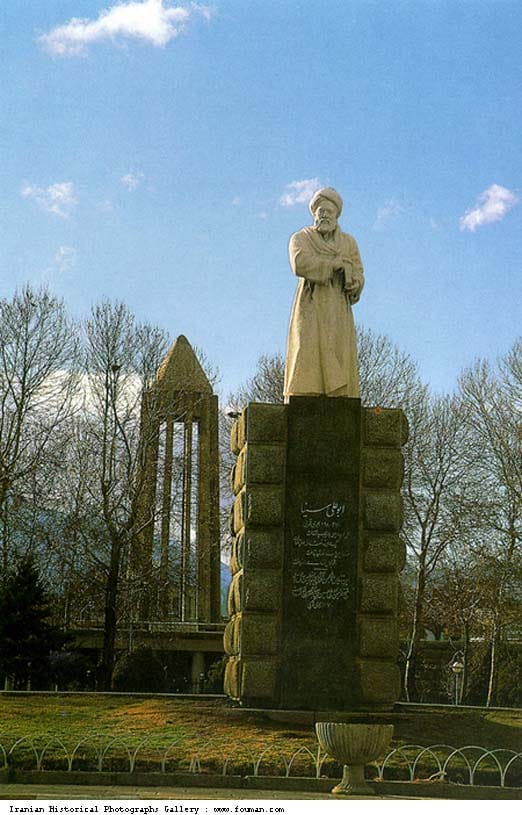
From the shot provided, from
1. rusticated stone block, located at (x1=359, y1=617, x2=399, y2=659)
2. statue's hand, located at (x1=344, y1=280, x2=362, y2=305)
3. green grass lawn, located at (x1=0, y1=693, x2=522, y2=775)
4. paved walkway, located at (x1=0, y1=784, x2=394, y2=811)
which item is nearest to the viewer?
paved walkway, located at (x1=0, y1=784, x2=394, y2=811)

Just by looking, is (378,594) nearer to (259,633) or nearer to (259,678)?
(259,633)

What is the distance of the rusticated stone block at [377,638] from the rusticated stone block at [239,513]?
6.55 feet

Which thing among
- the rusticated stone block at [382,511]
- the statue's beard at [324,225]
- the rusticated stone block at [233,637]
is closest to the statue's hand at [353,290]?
the statue's beard at [324,225]

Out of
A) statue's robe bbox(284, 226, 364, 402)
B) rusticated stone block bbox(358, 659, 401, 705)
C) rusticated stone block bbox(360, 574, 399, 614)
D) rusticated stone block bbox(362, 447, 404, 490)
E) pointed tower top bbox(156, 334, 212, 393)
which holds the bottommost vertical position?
rusticated stone block bbox(358, 659, 401, 705)

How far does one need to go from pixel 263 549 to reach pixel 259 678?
5.12ft

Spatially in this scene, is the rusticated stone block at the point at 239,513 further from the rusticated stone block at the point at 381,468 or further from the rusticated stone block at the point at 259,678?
the rusticated stone block at the point at 259,678

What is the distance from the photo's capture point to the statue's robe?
14.5 meters

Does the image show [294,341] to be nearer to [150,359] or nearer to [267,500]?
[267,500]

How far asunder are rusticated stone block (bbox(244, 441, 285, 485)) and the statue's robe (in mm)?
833

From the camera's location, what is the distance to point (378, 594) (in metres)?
13.6

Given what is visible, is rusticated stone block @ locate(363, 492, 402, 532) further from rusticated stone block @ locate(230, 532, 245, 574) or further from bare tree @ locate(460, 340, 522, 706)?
bare tree @ locate(460, 340, 522, 706)

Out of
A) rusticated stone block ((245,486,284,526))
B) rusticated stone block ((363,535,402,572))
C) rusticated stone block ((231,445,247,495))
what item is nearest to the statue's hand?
rusticated stone block ((231,445,247,495))

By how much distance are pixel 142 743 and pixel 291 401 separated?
485cm

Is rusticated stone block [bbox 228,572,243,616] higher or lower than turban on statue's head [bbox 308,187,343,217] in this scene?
lower
